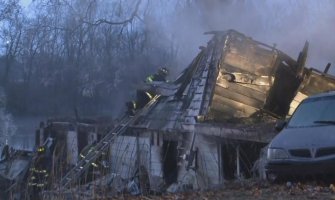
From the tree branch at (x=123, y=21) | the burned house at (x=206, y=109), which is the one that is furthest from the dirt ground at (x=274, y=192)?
the tree branch at (x=123, y=21)

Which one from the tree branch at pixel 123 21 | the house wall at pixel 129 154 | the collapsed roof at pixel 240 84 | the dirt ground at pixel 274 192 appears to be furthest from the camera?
the tree branch at pixel 123 21

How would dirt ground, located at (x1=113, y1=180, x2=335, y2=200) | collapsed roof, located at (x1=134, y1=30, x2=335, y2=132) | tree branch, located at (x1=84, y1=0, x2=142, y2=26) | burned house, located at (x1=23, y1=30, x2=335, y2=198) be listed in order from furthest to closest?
tree branch, located at (x1=84, y1=0, x2=142, y2=26)
collapsed roof, located at (x1=134, y1=30, x2=335, y2=132)
burned house, located at (x1=23, y1=30, x2=335, y2=198)
dirt ground, located at (x1=113, y1=180, x2=335, y2=200)

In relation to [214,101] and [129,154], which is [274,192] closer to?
[214,101]

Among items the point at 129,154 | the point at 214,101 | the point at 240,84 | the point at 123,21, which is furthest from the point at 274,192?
the point at 123,21

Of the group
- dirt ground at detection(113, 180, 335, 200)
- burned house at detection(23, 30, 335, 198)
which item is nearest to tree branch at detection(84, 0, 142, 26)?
burned house at detection(23, 30, 335, 198)

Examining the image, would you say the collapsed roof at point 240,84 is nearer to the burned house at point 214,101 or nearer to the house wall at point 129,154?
the burned house at point 214,101

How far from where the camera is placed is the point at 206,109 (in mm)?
12828

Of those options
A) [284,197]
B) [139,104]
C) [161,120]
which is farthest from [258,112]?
[284,197]

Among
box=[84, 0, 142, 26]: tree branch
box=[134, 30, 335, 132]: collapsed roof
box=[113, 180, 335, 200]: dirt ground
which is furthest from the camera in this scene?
box=[84, 0, 142, 26]: tree branch

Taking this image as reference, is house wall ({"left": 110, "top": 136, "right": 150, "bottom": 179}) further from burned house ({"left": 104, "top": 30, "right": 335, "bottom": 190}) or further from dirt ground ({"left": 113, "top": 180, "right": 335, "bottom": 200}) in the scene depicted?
dirt ground ({"left": 113, "top": 180, "right": 335, "bottom": 200})

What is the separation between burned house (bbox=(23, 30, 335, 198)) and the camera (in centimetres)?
1237

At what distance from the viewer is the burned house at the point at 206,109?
1237 centimetres

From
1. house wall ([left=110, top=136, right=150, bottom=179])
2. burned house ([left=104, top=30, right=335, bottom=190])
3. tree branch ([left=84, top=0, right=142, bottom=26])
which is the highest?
tree branch ([left=84, top=0, right=142, bottom=26])

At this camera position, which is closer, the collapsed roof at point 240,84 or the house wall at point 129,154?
the collapsed roof at point 240,84
